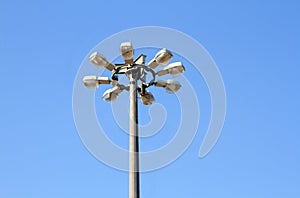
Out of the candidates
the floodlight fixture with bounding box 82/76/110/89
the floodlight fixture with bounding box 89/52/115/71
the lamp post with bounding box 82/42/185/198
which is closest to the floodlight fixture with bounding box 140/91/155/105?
the lamp post with bounding box 82/42/185/198

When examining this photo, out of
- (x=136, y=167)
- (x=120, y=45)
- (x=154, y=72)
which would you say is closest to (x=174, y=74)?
(x=154, y=72)

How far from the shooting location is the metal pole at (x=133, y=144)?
10.6 meters

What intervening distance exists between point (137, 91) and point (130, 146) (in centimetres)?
127

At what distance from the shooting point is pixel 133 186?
418 inches

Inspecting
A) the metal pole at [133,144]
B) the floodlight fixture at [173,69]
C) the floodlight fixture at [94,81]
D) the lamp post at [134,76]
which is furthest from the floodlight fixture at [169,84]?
the floodlight fixture at [94,81]

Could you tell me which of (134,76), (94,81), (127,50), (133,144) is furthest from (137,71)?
(133,144)

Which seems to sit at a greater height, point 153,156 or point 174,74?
point 174,74

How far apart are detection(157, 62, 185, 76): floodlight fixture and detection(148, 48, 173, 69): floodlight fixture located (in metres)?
0.15

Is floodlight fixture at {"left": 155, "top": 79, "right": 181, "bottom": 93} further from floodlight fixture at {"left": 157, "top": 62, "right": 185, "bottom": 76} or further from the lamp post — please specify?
floodlight fixture at {"left": 157, "top": 62, "right": 185, "bottom": 76}

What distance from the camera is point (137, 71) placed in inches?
464

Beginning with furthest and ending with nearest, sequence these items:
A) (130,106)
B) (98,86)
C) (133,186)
Result: (98,86)
(130,106)
(133,186)

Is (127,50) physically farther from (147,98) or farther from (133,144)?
(133,144)

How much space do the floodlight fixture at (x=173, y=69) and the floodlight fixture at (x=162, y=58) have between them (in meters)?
0.15

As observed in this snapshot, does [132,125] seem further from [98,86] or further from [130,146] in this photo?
[98,86]
